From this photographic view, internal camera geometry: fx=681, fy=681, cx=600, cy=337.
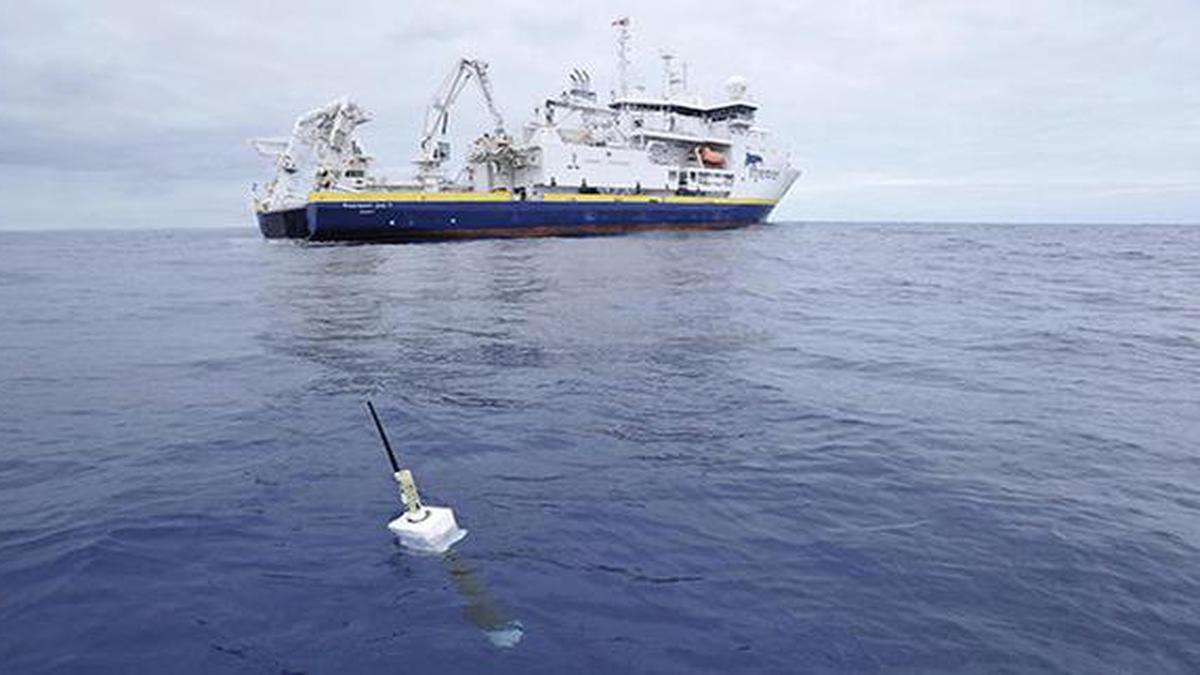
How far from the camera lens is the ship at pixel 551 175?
1903 inches

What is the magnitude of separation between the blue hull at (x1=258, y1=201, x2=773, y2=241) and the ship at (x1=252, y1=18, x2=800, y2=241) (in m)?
0.10

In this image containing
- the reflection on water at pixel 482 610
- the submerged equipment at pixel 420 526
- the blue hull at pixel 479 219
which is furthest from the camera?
the blue hull at pixel 479 219

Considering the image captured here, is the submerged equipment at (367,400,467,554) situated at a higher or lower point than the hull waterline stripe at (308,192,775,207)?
lower

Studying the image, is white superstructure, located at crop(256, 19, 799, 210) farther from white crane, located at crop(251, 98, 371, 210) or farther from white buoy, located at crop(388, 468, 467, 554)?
white buoy, located at crop(388, 468, 467, 554)

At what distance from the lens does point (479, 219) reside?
50.1 m

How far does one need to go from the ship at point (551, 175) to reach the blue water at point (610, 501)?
34.3 metres

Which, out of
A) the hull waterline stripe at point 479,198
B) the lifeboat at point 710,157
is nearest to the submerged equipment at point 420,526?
the hull waterline stripe at point 479,198

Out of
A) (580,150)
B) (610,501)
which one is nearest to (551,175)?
(580,150)

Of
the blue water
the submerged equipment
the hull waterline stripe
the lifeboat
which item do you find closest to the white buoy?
the submerged equipment

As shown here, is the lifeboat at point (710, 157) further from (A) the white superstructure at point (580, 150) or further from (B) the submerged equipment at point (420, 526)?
(B) the submerged equipment at point (420, 526)

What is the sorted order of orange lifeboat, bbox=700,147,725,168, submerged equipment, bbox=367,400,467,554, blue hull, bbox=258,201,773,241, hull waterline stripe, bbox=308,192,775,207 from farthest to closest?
orange lifeboat, bbox=700,147,725,168
blue hull, bbox=258,201,773,241
hull waterline stripe, bbox=308,192,775,207
submerged equipment, bbox=367,400,467,554

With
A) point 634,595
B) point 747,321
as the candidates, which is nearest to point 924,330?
point 747,321

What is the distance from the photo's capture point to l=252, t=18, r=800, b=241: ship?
48.3 m

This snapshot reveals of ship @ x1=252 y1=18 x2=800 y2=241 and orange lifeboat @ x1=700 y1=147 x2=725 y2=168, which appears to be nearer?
ship @ x1=252 y1=18 x2=800 y2=241
